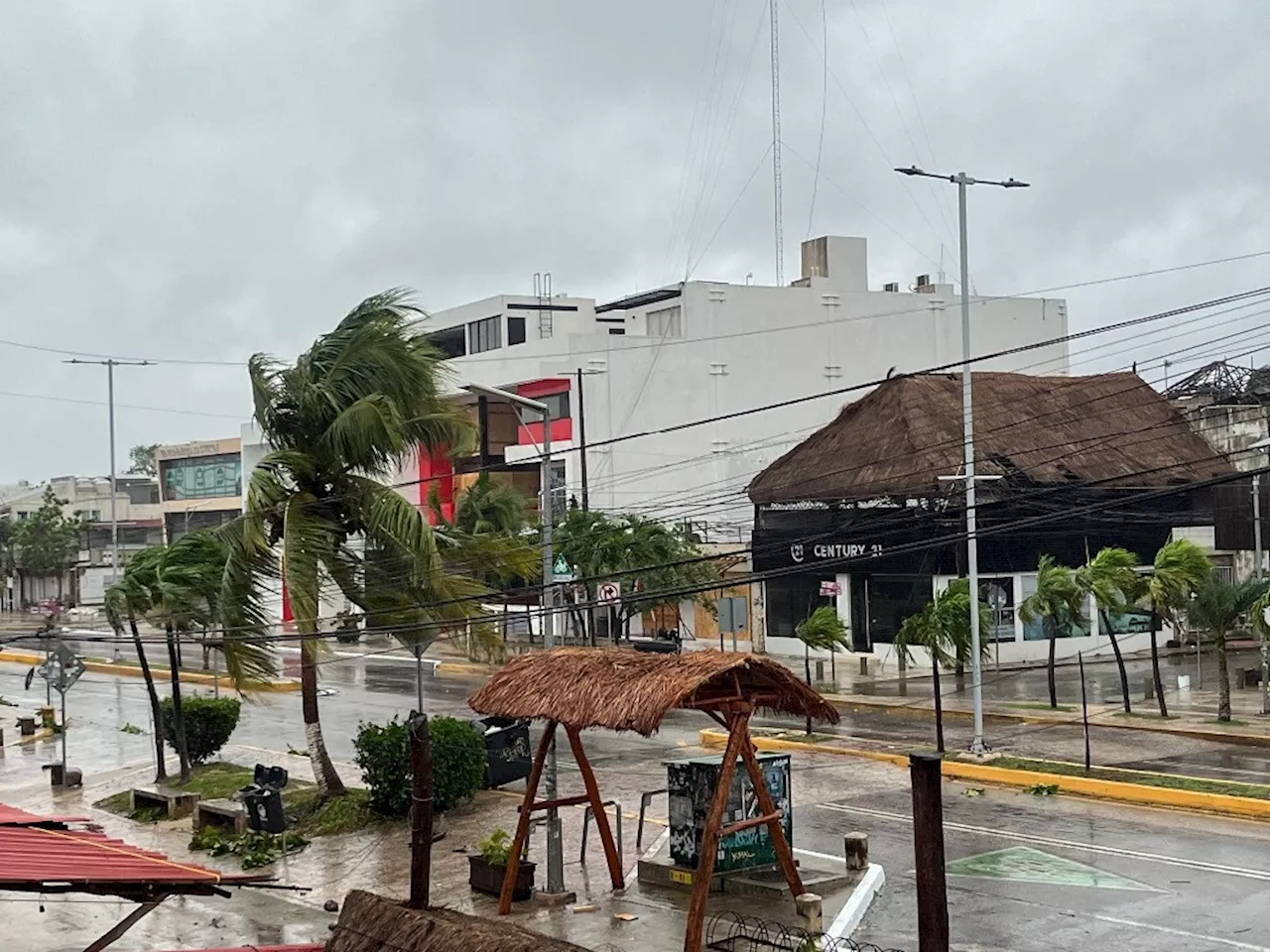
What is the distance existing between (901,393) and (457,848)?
28624 mm

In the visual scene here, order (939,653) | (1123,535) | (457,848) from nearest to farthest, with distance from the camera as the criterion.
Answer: (457,848)
(939,653)
(1123,535)

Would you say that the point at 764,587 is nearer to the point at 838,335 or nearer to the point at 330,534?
the point at 838,335

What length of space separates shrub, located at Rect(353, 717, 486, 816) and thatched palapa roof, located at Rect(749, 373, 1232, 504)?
20491 millimetres

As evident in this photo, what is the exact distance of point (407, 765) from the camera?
22438 millimetres

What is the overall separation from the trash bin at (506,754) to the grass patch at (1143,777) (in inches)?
301

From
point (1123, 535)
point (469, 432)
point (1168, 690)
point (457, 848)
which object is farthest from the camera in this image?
point (1123, 535)

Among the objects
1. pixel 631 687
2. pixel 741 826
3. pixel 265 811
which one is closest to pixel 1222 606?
pixel 741 826

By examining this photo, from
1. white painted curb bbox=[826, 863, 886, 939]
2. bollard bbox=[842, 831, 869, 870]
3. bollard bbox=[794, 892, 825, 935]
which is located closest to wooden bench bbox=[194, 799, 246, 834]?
bollard bbox=[842, 831, 869, 870]

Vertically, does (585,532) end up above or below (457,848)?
above

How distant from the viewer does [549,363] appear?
2256 inches

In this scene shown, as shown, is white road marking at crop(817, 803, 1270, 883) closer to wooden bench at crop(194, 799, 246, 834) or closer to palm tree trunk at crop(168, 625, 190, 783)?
wooden bench at crop(194, 799, 246, 834)

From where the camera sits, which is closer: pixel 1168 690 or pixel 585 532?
pixel 1168 690

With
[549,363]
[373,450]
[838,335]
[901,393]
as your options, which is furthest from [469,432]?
[838,335]

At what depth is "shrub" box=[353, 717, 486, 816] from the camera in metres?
22.4
